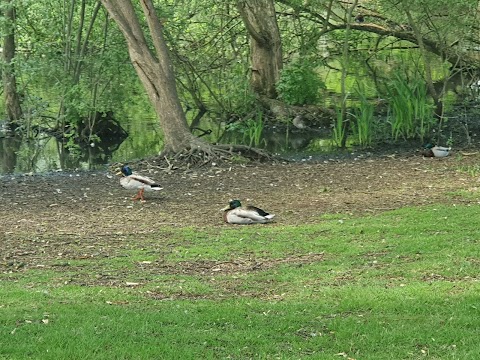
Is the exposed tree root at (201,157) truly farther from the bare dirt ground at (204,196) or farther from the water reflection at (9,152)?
the water reflection at (9,152)

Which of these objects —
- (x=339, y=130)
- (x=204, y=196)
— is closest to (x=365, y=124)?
(x=339, y=130)

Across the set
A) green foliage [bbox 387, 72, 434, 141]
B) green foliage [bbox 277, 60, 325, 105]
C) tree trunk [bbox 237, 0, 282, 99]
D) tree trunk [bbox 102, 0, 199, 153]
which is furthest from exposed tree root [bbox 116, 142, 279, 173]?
green foliage [bbox 277, 60, 325, 105]

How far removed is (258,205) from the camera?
14.0 meters

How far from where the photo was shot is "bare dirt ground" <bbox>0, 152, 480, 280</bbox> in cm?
1201

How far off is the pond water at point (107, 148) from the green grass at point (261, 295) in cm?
976

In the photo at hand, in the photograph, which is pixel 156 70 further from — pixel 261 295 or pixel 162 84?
pixel 261 295

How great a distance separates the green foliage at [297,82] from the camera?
2469cm

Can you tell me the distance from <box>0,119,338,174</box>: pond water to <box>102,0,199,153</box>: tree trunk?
8.07 ft

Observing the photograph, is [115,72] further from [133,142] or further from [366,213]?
[366,213]

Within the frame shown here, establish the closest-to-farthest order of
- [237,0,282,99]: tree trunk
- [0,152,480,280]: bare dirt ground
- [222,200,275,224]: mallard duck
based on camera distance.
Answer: [0,152,480,280]: bare dirt ground < [222,200,275,224]: mallard duck < [237,0,282,99]: tree trunk

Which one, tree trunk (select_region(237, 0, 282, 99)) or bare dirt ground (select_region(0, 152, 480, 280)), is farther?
tree trunk (select_region(237, 0, 282, 99))

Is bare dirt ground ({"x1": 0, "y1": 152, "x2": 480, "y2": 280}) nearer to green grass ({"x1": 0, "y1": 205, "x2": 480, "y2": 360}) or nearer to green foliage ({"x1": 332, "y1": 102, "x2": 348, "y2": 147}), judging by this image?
green grass ({"x1": 0, "y1": 205, "x2": 480, "y2": 360})

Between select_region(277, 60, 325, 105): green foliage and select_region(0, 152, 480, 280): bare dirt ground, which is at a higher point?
select_region(277, 60, 325, 105): green foliage

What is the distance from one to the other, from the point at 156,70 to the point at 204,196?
14.8ft
